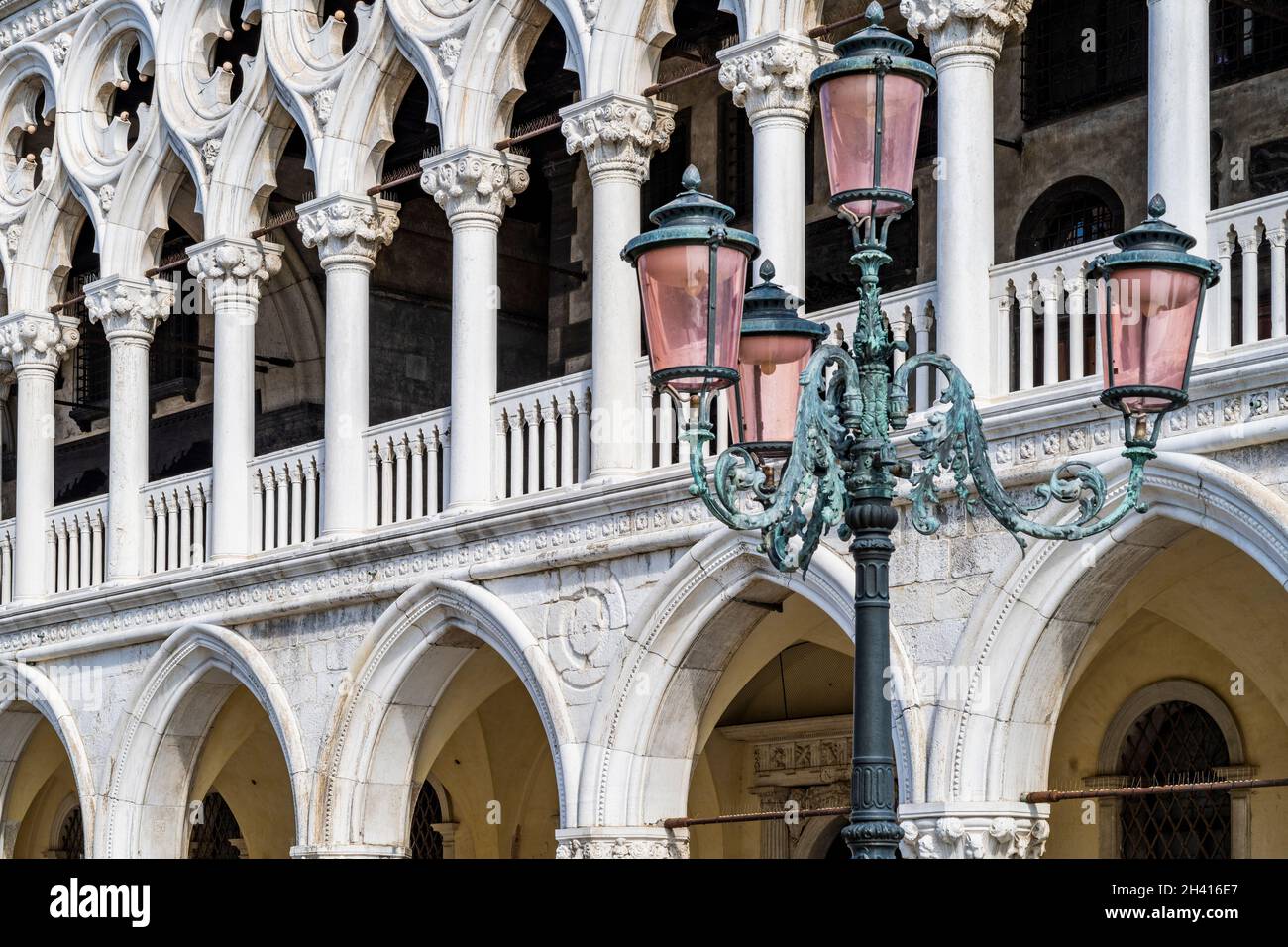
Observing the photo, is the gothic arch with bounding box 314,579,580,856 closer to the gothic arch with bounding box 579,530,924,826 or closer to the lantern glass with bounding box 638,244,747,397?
the gothic arch with bounding box 579,530,924,826

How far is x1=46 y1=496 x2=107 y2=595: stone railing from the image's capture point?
53.9 ft

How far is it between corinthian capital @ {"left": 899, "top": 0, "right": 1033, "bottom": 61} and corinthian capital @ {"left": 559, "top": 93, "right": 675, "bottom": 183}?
1.96 meters

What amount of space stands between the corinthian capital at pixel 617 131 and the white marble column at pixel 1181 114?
3184 mm

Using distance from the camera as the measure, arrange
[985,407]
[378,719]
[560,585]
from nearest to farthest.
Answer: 1. [985,407]
2. [560,585]
3. [378,719]

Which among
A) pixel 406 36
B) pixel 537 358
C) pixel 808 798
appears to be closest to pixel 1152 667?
pixel 808 798

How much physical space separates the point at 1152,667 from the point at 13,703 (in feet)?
25.2

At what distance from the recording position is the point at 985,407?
11.0 meters

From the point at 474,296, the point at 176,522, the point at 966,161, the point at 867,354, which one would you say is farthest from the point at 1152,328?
the point at 176,522

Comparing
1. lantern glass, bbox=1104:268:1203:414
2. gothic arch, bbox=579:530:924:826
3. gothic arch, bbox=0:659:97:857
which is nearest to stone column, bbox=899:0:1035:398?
gothic arch, bbox=579:530:924:826

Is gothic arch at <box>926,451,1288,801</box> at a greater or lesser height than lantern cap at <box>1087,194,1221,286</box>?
lesser

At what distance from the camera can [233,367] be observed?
1541cm

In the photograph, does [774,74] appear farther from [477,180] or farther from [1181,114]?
[1181,114]
